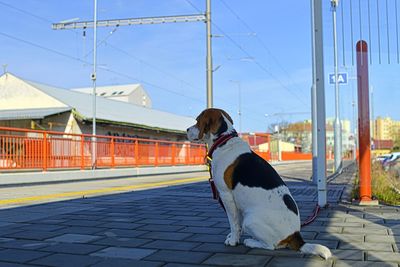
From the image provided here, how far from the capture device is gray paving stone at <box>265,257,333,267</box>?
4.53 metres

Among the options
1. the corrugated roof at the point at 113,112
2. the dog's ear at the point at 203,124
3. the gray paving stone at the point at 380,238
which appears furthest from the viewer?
the corrugated roof at the point at 113,112

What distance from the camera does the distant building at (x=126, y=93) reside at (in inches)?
2879

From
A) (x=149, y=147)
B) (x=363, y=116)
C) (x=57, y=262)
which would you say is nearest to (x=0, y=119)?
(x=149, y=147)

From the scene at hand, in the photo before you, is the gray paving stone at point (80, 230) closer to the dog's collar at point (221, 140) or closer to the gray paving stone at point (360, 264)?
the dog's collar at point (221, 140)

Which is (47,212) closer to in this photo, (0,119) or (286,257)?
(286,257)

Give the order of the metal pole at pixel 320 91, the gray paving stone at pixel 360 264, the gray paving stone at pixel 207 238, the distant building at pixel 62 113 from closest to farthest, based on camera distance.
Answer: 1. the gray paving stone at pixel 360 264
2. the gray paving stone at pixel 207 238
3. the metal pole at pixel 320 91
4. the distant building at pixel 62 113

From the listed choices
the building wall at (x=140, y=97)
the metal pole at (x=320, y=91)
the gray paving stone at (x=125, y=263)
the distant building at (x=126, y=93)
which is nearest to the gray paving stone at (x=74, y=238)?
the gray paving stone at (x=125, y=263)

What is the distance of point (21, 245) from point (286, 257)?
118 inches

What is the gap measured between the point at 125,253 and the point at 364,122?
Answer: 622 centimetres

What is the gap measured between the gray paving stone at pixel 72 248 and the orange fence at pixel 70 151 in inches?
403

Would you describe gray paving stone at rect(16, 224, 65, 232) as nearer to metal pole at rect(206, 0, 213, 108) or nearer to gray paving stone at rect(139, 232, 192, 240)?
gray paving stone at rect(139, 232, 192, 240)

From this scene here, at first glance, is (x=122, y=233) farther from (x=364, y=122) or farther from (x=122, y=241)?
Result: (x=364, y=122)

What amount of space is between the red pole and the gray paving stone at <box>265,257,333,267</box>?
5099 mm

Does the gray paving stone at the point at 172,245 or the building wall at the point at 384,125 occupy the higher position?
the building wall at the point at 384,125
